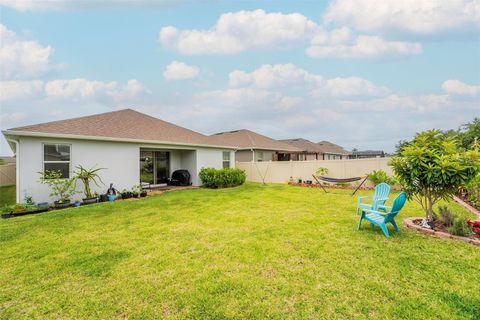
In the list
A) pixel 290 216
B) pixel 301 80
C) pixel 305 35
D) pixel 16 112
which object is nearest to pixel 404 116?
pixel 301 80

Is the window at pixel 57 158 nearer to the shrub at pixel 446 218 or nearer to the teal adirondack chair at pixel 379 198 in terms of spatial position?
the teal adirondack chair at pixel 379 198

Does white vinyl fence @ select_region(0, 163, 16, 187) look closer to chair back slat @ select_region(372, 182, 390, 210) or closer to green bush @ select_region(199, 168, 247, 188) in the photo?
green bush @ select_region(199, 168, 247, 188)

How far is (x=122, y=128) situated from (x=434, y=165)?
471 inches

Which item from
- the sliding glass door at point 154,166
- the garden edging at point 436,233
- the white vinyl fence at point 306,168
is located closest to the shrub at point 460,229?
the garden edging at point 436,233

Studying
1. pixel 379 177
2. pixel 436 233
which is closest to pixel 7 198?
pixel 436 233

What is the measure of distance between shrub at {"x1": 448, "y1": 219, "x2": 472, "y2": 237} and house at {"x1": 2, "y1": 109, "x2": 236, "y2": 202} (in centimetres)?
1079

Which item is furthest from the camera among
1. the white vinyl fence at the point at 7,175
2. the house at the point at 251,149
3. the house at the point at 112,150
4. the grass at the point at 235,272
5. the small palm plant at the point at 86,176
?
the house at the point at 251,149

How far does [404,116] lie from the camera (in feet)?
62.9

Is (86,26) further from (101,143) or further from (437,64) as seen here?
(437,64)

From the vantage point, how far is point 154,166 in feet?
46.0

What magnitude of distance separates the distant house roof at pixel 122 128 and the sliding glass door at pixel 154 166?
1.61 meters

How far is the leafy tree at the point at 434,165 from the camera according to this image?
4246 mm

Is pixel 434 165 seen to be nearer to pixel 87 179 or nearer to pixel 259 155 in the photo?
pixel 87 179

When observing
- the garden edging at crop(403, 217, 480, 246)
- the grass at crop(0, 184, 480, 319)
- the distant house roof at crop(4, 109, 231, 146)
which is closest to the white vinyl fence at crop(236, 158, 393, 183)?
the distant house roof at crop(4, 109, 231, 146)
